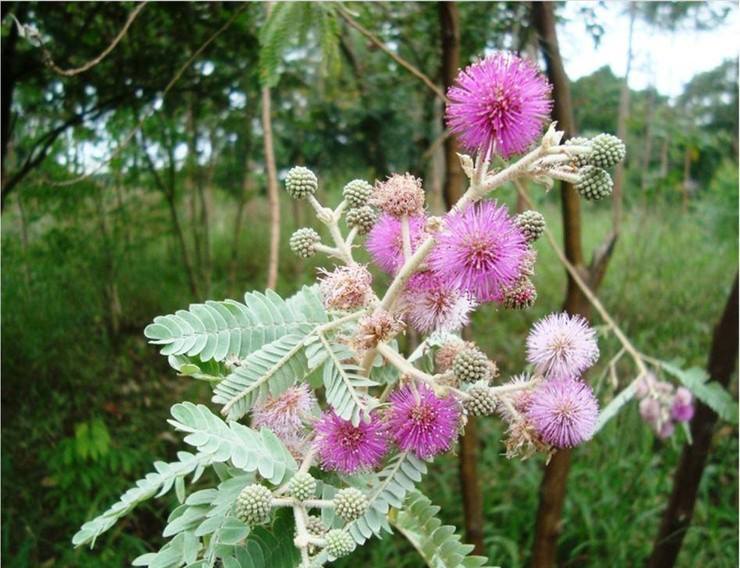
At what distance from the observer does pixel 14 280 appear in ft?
8.54

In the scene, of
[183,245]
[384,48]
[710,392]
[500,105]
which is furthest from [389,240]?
[183,245]

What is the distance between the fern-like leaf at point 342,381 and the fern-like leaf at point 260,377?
0.02 m

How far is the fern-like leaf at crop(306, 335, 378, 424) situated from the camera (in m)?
0.61

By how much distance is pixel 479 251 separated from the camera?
584 mm

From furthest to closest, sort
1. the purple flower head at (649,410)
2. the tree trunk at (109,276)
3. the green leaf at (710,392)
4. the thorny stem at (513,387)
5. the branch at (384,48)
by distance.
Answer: the tree trunk at (109,276) < the purple flower head at (649,410) < the green leaf at (710,392) < the branch at (384,48) < the thorny stem at (513,387)

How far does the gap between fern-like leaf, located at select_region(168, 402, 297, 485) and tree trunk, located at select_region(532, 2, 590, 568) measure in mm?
1302

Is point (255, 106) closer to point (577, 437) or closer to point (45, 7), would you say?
point (45, 7)

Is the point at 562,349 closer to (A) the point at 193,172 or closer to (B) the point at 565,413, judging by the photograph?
(B) the point at 565,413

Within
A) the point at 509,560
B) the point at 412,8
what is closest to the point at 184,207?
the point at 412,8

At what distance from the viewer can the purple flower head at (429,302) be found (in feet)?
2.10

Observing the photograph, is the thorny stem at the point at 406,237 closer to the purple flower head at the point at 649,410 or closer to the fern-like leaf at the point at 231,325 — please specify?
the fern-like leaf at the point at 231,325

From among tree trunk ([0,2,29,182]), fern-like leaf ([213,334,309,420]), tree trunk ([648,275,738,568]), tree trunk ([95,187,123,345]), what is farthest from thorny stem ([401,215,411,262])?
tree trunk ([95,187,123,345])

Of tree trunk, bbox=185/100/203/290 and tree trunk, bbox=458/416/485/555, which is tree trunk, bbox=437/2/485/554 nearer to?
tree trunk, bbox=458/416/485/555

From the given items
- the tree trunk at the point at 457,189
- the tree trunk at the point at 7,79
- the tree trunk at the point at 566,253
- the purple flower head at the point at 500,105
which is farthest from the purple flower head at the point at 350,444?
the tree trunk at the point at 7,79
